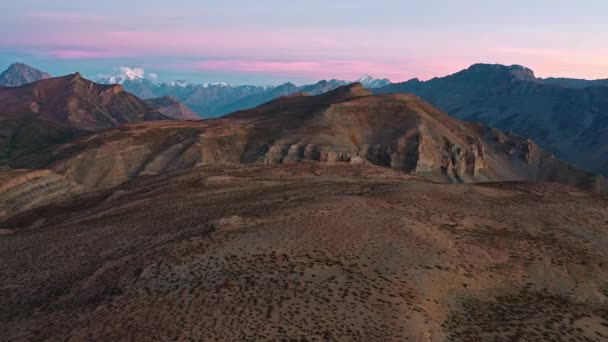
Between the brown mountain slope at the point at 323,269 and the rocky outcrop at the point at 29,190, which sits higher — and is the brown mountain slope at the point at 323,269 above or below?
above

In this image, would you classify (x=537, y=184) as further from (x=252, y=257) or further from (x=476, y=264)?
(x=252, y=257)

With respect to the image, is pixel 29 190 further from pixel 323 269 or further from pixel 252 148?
pixel 323 269

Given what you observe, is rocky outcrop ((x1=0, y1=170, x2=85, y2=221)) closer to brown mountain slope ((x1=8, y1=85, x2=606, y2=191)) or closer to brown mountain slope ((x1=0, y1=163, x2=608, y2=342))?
brown mountain slope ((x1=8, y1=85, x2=606, y2=191))

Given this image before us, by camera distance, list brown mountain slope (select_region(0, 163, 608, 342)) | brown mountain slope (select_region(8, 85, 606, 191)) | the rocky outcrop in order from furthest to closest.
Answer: brown mountain slope (select_region(8, 85, 606, 191)) < the rocky outcrop < brown mountain slope (select_region(0, 163, 608, 342))

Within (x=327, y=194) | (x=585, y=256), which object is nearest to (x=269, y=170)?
(x=327, y=194)

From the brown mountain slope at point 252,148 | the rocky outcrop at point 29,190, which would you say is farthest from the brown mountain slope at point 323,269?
the brown mountain slope at point 252,148

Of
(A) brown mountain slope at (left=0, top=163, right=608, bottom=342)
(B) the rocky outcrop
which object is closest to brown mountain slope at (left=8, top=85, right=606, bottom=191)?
(B) the rocky outcrop

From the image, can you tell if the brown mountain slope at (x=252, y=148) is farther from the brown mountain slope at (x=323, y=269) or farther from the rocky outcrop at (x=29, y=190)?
the brown mountain slope at (x=323, y=269)

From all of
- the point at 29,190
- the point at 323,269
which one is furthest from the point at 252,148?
the point at 323,269
